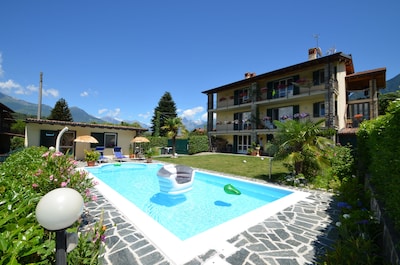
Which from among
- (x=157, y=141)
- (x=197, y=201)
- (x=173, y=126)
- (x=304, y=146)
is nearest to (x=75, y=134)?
(x=173, y=126)

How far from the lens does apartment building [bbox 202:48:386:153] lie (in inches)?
640

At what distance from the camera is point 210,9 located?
35.8 feet

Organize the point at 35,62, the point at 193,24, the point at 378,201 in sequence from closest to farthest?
the point at 378,201
the point at 193,24
the point at 35,62

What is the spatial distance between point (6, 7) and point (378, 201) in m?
20.0

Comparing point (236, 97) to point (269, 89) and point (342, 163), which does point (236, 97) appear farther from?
point (342, 163)

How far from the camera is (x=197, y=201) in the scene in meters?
7.11

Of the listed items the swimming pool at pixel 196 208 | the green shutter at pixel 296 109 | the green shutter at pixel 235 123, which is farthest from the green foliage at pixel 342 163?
the green shutter at pixel 235 123

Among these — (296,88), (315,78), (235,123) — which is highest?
(315,78)

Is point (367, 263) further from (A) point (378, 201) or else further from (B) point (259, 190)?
(B) point (259, 190)

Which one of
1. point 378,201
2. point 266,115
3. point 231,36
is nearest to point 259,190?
point 378,201

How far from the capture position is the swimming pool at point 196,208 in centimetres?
358

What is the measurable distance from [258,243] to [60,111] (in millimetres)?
39427

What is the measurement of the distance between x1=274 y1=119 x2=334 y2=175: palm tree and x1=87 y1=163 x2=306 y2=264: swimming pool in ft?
5.77

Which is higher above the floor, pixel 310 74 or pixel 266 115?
pixel 310 74
